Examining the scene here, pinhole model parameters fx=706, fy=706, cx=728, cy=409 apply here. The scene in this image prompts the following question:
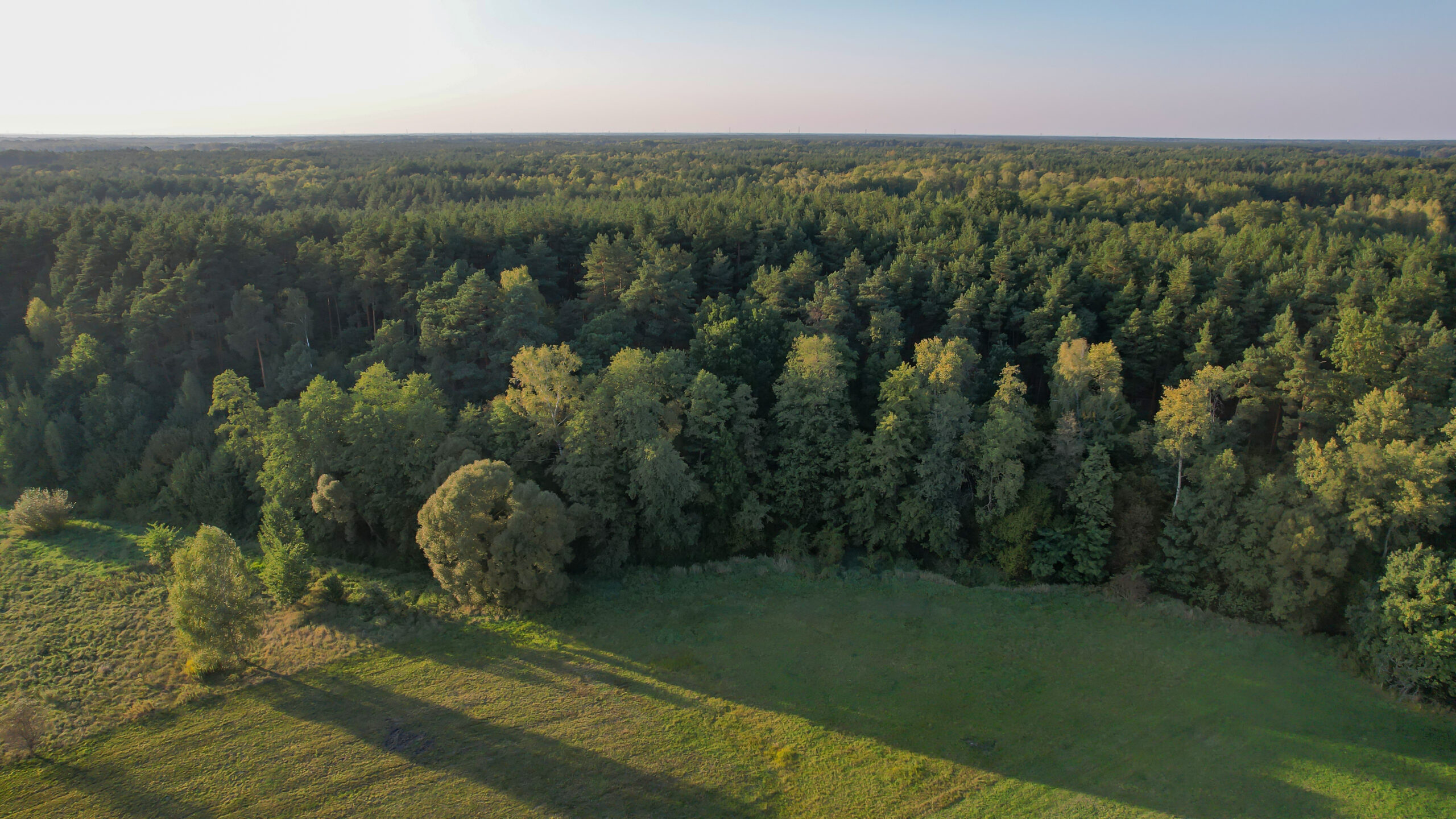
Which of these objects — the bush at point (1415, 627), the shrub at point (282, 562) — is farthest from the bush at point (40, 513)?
the bush at point (1415, 627)

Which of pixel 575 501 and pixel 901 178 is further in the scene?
pixel 901 178

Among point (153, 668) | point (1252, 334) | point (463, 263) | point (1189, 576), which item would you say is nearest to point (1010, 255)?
point (1252, 334)

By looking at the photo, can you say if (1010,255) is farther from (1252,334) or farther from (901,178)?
(901,178)

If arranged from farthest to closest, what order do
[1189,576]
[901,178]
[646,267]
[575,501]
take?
[901,178] → [646,267] → [575,501] → [1189,576]

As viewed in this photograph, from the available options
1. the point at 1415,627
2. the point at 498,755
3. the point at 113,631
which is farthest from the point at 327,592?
the point at 1415,627

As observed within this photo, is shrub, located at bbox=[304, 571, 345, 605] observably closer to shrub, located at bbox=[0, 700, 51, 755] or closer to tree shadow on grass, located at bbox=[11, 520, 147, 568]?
shrub, located at bbox=[0, 700, 51, 755]

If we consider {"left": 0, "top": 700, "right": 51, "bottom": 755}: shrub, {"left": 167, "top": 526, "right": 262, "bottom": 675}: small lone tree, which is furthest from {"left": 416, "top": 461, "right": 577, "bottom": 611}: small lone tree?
{"left": 0, "top": 700, "right": 51, "bottom": 755}: shrub

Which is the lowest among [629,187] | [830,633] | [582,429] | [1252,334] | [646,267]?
[830,633]
